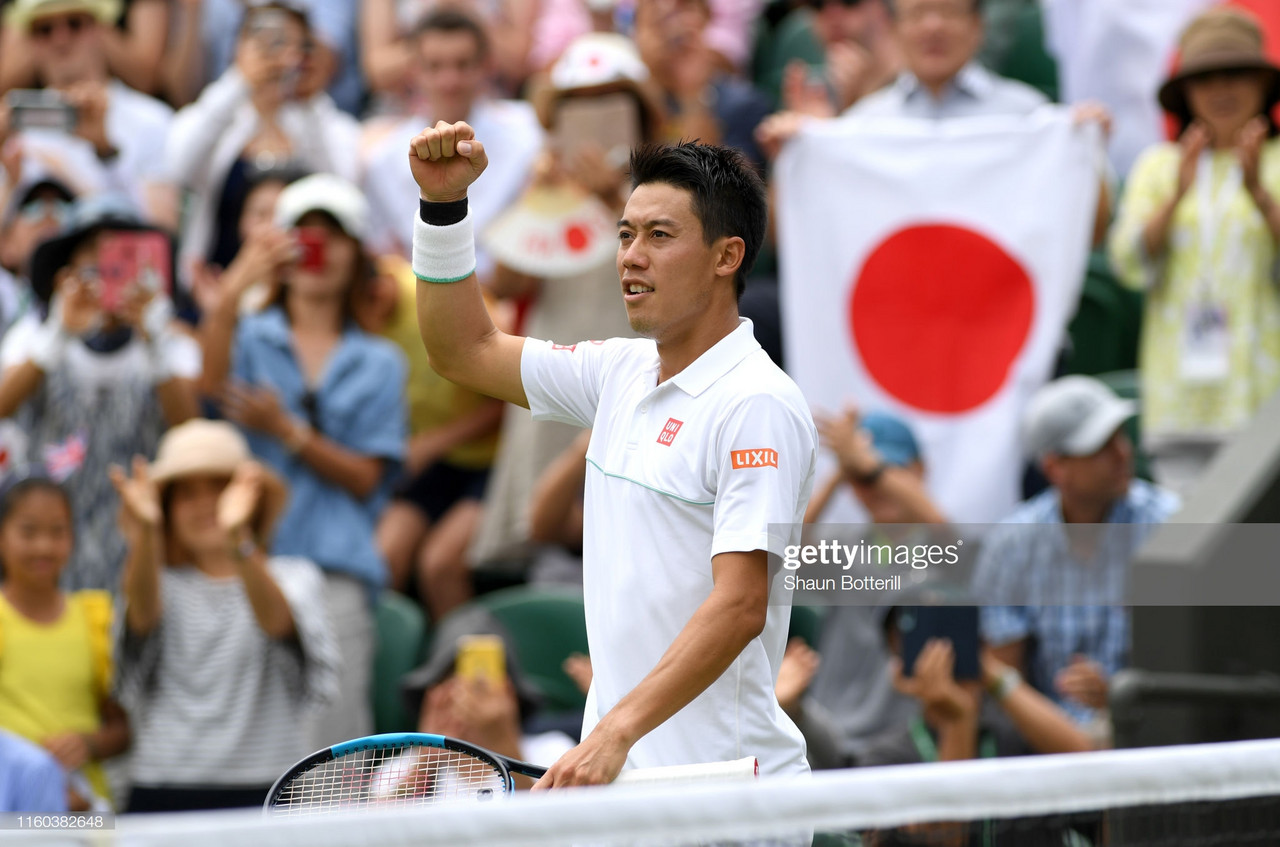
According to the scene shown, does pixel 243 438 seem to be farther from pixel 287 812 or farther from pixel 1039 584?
pixel 287 812

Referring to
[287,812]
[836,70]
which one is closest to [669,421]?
[287,812]

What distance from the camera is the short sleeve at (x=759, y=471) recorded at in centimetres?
294

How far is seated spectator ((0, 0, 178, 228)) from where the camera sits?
762 cm

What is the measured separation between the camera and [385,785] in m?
3.25

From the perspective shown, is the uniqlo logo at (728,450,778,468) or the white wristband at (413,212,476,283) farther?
the white wristband at (413,212,476,283)

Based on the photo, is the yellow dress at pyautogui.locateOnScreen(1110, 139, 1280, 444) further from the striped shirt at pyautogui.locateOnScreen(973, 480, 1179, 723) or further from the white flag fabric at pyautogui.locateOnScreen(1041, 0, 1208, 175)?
the white flag fabric at pyautogui.locateOnScreen(1041, 0, 1208, 175)

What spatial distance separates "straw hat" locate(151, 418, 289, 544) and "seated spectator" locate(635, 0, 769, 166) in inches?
102

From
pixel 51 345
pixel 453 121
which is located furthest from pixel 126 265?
pixel 453 121

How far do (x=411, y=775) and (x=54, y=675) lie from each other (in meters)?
2.75

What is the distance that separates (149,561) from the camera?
5.56 metres

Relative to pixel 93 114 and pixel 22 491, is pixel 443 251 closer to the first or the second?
pixel 22 491

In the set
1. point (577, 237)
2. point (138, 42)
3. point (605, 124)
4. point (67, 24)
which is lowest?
point (577, 237)

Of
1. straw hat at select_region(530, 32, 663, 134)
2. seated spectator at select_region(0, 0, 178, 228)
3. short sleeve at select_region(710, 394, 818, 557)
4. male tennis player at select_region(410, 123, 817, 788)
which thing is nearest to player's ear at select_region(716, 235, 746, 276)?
male tennis player at select_region(410, 123, 817, 788)

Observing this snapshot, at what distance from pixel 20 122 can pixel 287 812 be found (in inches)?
213
